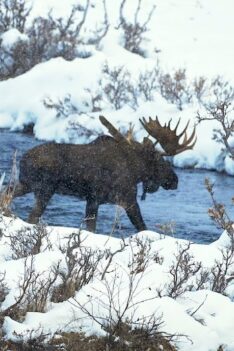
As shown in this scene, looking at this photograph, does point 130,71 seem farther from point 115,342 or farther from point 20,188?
point 115,342

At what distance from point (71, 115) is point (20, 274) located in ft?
49.5

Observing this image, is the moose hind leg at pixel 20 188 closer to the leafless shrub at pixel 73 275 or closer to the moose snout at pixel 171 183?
the moose snout at pixel 171 183

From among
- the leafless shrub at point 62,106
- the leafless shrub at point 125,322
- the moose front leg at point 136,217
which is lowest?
the leafless shrub at point 62,106

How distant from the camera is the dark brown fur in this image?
29.3 feet

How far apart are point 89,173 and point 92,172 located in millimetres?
41

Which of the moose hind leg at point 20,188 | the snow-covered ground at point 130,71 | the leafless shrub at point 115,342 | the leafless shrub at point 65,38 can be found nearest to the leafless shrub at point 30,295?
the leafless shrub at point 115,342

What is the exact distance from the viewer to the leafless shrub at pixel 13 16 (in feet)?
87.0

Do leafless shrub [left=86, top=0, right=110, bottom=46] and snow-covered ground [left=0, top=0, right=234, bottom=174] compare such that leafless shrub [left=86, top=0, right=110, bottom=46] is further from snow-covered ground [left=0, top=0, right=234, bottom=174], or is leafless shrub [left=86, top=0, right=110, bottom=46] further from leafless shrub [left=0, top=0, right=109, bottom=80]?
snow-covered ground [left=0, top=0, right=234, bottom=174]

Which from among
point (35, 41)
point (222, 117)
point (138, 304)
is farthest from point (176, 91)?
point (138, 304)

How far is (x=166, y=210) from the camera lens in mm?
11719

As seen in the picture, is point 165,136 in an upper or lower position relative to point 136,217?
upper

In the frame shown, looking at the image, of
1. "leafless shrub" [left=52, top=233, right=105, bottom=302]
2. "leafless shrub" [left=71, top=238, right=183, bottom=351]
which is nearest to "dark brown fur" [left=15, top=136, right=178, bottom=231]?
"leafless shrub" [left=52, top=233, right=105, bottom=302]

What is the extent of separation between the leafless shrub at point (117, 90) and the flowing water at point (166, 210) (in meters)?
5.92

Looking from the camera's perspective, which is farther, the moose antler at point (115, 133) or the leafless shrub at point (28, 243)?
the moose antler at point (115, 133)
